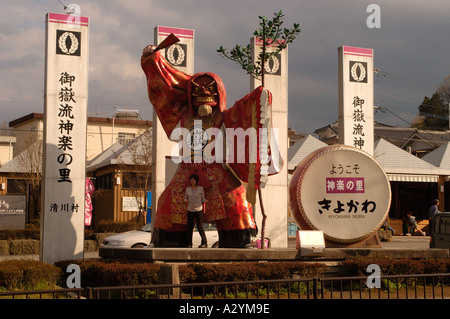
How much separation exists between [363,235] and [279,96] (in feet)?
18.1

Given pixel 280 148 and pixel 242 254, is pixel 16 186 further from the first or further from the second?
pixel 242 254

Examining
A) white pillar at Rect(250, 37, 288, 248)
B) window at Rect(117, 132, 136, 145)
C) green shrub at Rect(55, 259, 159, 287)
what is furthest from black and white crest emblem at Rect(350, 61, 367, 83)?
window at Rect(117, 132, 136, 145)

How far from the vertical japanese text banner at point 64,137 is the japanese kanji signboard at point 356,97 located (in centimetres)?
692

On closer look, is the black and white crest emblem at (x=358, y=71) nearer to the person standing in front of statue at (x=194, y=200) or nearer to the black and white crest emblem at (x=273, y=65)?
the black and white crest emblem at (x=273, y=65)

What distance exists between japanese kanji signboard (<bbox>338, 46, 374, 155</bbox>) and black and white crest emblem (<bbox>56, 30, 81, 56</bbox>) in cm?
702

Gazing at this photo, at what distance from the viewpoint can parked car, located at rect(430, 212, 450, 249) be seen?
15789mm

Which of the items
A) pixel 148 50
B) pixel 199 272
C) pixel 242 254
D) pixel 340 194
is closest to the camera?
pixel 199 272

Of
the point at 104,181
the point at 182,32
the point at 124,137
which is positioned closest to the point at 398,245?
the point at 182,32

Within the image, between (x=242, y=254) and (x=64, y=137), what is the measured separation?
540cm

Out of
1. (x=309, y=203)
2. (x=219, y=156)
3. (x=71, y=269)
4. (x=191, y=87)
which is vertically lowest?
(x=71, y=269)

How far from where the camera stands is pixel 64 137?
14680 millimetres
